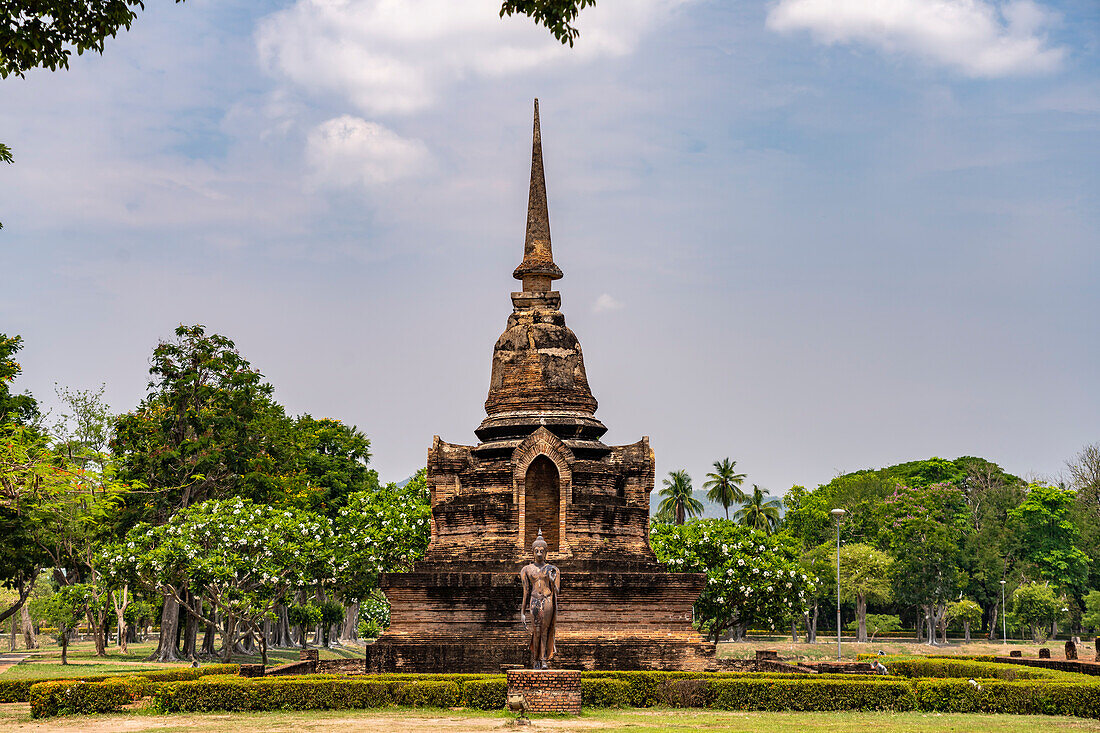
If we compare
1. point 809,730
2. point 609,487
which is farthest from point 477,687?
point 609,487

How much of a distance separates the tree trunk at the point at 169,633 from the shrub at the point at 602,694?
29.3 m

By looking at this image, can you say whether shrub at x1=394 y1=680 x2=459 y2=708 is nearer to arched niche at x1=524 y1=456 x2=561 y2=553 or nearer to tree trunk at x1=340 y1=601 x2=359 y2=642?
arched niche at x1=524 y1=456 x2=561 y2=553

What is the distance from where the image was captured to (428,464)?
1268 inches

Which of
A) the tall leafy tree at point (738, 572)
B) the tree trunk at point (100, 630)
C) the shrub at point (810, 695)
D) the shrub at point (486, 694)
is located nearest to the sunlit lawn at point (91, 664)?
the tree trunk at point (100, 630)

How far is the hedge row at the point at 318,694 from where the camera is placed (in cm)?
2042

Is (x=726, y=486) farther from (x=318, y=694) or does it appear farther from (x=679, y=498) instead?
(x=318, y=694)

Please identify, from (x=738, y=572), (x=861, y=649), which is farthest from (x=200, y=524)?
(x=861, y=649)

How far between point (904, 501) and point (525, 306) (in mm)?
48299

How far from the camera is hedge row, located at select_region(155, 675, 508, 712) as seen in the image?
2042cm

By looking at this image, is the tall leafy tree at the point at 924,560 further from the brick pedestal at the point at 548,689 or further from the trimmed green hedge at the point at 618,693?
the brick pedestal at the point at 548,689

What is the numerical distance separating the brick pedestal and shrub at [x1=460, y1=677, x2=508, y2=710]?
2.94 ft

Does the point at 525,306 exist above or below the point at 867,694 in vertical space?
above

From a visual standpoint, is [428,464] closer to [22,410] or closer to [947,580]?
[22,410]

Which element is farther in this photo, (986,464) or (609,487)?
(986,464)
